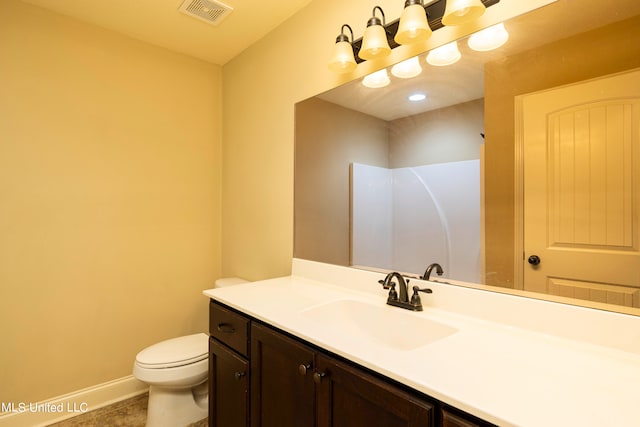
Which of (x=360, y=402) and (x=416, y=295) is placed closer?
(x=360, y=402)

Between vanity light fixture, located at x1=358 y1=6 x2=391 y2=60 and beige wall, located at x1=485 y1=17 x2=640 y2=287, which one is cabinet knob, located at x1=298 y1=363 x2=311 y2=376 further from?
vanity light fixture, located at x1=358 y1=6 x2=391 y2=60

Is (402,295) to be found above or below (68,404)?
above

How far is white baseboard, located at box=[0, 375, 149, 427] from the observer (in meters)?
1.86

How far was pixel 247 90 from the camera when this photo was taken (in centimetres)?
242

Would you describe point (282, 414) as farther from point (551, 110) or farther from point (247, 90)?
point (247, 90)

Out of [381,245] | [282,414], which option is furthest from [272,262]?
[282,414]

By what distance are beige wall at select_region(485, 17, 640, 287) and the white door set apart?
46 mm

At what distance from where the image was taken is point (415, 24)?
1.22 m

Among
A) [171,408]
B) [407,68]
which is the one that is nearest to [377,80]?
[407,68]

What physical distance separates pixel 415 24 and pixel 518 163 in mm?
651

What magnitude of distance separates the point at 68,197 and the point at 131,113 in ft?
2.32

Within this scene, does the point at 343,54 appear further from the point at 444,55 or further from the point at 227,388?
the point at 227,388

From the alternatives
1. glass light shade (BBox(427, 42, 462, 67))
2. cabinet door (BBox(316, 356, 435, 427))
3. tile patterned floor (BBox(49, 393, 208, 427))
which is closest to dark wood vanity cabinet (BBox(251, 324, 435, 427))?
cabinet door (BBox(316, 356, 435, 427))

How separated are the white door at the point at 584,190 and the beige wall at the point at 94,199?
7.55 ft
